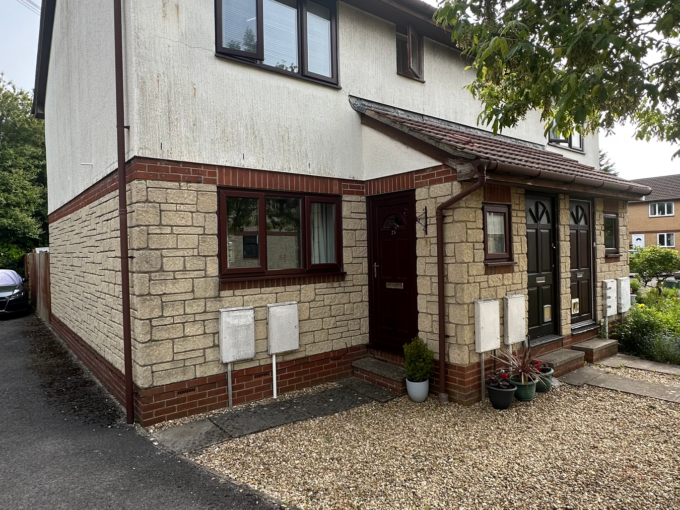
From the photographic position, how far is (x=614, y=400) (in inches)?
215

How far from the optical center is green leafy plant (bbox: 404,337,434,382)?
5.45 metres

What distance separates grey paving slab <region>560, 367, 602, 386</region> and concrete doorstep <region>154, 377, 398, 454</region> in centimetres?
264

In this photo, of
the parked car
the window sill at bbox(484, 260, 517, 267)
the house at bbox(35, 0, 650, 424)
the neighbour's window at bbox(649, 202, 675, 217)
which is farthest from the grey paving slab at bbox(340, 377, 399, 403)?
the neighbour's window at bbox(649, 202, 675, 217)

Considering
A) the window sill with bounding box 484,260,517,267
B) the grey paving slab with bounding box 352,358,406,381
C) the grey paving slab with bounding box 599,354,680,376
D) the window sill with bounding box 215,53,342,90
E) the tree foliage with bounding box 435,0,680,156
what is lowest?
the grey paving slab with bounding box 599,354,680,376

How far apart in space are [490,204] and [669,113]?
7.04 feet

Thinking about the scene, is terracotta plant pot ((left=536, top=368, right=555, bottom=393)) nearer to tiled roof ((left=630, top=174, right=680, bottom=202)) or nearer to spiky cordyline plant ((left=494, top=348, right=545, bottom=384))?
spiky cordyline plant ((left=494, top=348, right=545, bottom=384))

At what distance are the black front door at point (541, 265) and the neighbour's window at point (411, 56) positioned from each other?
117 inches

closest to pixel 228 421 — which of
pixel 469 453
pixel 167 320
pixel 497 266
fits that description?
pixel 167 320

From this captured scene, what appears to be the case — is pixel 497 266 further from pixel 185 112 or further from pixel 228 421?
pixel 185 112

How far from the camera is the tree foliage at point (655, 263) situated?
15.9 m

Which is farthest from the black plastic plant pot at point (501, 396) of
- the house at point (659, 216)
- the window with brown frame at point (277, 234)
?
the house at point (659, 216)

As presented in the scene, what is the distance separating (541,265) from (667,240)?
32.9 metres

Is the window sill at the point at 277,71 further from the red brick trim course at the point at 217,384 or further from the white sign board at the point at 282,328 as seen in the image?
the red brick trim course at the point at 217,384

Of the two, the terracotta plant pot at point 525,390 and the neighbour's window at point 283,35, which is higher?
the neighbour's window at point 283,35
